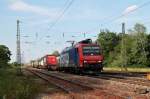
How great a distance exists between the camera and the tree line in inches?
3910

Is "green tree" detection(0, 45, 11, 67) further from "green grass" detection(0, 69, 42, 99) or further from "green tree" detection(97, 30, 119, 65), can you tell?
"green tree" detection(97, 30, 119, 65)

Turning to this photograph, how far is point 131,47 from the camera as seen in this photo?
109m

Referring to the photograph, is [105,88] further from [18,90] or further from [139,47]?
[139,47]

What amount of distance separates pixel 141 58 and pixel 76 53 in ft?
197

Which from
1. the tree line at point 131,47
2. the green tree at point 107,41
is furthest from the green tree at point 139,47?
the green tree at point 107,41

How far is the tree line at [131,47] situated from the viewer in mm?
99312

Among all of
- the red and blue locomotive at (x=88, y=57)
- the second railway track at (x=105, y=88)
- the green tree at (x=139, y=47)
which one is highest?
the green tree at (x=139, y=47)

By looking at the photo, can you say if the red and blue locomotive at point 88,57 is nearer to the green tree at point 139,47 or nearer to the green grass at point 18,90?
the green grass at point 18,90

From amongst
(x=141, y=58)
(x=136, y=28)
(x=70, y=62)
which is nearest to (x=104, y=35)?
(x=136, y=28)

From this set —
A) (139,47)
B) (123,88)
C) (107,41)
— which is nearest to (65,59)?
(123,88)

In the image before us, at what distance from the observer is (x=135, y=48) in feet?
346

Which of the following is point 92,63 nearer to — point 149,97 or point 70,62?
point 70,62

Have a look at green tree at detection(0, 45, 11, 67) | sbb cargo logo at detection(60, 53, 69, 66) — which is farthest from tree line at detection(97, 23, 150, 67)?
sbb cargo logo at detection(60, 53, 69, 66)

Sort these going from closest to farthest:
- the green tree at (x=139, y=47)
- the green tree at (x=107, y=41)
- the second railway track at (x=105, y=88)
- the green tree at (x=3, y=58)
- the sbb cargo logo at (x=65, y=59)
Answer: the second railway track at (x=105, y=88) < the sbb cargo logo at (x=65, y=59) < the green tree at (x=3, y=58) < the green tree at (x=139, y=47) < the green tree at (x=107, y=41)
